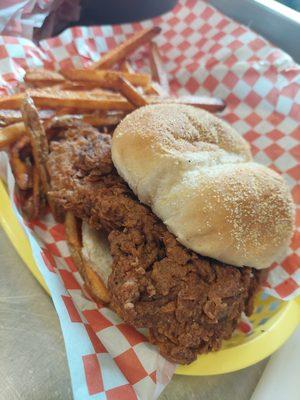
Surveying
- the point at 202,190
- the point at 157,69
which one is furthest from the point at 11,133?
the point at 157,69

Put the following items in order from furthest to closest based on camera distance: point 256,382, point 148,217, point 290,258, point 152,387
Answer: point 290,258 < point 256,382 < point 148,217 < point 152,387

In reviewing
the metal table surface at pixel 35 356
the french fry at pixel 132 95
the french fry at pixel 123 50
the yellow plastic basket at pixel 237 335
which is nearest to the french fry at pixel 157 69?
the french fry at pixel 123 50

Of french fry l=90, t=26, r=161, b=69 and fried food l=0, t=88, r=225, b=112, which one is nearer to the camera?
fried food l=0, t=88, r=225, b=112

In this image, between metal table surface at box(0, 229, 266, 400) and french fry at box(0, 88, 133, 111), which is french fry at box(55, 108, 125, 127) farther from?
metal table surface at box(0, 229, 266, 400)

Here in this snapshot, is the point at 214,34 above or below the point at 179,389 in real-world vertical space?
above

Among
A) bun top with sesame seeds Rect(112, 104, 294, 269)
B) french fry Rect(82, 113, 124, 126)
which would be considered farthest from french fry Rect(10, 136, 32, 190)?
bun top with sesame seeds Rect(112, 104, 294, 269)

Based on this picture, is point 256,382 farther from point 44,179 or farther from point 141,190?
point 44,179

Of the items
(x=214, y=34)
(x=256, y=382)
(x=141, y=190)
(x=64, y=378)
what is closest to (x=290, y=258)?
(x=256, y=382)
